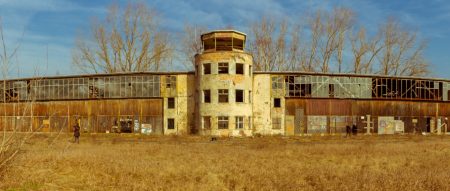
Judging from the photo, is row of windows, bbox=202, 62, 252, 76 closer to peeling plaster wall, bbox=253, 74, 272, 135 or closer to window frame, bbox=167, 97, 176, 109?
peeling plaster wall, bbox=253, 74, 272, 135

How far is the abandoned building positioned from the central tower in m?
0.10

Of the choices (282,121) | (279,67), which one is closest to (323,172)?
(282,121)

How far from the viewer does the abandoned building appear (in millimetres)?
40312

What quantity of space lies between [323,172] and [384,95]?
35548mm

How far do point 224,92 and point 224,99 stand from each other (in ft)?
2.39

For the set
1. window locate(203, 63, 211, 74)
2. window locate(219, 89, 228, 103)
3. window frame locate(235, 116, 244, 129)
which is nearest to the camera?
window frame locate(235, 116, 244, 129)

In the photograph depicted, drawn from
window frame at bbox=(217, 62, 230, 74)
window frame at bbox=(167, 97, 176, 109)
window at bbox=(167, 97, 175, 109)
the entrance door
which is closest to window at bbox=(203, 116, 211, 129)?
window frame at bbox=(167, 97, 176, 109)

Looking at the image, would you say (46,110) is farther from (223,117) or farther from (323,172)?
(323,172)

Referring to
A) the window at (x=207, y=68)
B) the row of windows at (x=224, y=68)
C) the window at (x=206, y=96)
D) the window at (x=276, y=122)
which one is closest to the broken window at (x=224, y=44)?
the row of windows at (x=224, y=68)

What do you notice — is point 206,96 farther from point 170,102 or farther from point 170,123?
point 170,123

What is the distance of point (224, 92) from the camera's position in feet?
132

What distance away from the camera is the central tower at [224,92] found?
39.7 m

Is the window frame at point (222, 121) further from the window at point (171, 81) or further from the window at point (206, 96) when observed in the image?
the window at point (171, 81)

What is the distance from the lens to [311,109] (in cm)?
4331
